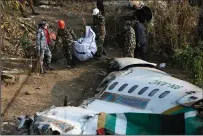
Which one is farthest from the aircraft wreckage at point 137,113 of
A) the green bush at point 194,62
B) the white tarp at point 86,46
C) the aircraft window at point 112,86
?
the white tarp at point 86,46

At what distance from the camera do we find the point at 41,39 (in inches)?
432

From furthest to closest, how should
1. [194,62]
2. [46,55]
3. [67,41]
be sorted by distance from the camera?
[67,41], [46,55], [194,62]

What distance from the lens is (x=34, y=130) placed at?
722cm

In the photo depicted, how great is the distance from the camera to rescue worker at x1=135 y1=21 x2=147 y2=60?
11.3 metres

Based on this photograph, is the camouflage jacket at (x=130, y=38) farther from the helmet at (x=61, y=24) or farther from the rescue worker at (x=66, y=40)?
the helmet at (x=61, y=24)

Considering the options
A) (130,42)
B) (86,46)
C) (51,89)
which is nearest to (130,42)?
(130,42)

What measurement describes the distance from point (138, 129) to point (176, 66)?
18.3 ft

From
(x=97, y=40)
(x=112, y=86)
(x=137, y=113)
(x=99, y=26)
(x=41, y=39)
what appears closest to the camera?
(x=137, y=113)

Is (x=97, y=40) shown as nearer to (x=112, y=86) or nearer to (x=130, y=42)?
(x=130, y=42)

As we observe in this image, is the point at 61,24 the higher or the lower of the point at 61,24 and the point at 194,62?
the higher

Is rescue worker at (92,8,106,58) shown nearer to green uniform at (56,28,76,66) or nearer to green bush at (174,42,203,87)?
green uniform at (56,28,76,66)

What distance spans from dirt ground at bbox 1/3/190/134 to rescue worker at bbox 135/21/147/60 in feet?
2.80

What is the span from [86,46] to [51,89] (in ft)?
5.50

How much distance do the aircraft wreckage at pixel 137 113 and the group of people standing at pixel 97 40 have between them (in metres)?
3.05
